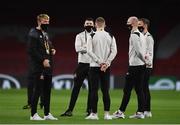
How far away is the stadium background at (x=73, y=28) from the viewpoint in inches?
1462

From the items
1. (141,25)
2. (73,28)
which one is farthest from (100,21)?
(73,28)

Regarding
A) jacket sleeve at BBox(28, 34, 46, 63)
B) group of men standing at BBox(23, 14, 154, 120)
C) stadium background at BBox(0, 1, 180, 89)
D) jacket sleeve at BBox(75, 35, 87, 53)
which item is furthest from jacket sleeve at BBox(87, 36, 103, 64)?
stadium background at BBox(0, 1, 180, 89)

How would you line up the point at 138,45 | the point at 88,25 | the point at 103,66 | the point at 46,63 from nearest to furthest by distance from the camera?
the point at 46,63 → the point at 103,66 → the point at 138,45 → the point at 88,25

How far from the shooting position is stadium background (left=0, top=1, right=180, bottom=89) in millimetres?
37125

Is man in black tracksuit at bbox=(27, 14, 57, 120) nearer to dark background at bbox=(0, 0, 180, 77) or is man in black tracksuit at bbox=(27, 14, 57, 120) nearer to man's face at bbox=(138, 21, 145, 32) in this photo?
man's face at bbox=(138, 21, 145, 32)

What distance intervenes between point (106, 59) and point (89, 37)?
1.91ft

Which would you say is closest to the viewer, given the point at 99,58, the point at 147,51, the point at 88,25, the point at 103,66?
the point at 103,66

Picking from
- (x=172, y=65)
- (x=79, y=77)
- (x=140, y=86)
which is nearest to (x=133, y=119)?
(x=140, y=86)

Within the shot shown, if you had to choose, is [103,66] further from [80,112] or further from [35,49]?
[80,112]

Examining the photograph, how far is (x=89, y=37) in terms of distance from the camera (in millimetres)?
14539

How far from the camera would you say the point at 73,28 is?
37.5 meters

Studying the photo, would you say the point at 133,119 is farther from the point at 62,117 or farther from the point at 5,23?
the point at 5,23

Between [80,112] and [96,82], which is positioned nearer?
[96,82]

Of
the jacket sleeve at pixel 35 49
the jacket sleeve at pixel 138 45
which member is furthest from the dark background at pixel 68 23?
the jacket sleeve at pixel 35 49
